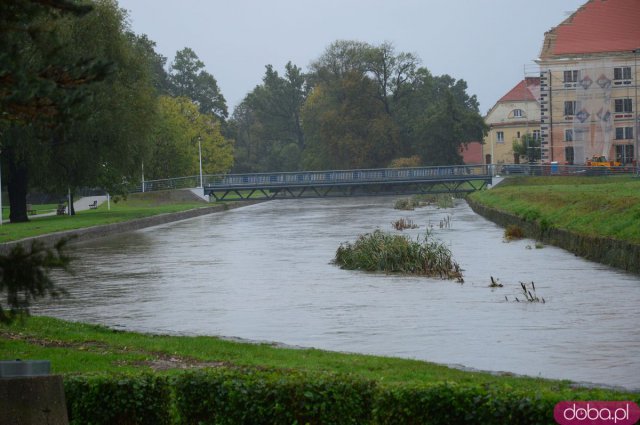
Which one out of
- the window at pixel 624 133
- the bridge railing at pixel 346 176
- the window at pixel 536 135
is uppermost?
the window at pixel 536 135

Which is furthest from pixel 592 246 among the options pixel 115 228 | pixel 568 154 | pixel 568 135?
pixel 568 154

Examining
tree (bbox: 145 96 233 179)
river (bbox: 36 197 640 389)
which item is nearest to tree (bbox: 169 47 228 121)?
tree (bbox: 145 96 233 179)

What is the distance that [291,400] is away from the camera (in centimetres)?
893

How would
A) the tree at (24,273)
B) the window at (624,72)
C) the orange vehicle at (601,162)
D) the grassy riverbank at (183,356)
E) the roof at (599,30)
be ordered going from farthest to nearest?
Result: 1. the roof at (599,30)
2. the window at (624,72)
3. the orange vehicle at (601,162)
4. the grassy riverbank at (183,356)
5. the tree at (24,273)

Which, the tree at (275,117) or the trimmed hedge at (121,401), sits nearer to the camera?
the trimmed hedge at (121,401)

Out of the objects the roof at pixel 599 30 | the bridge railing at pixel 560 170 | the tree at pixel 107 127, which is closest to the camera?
the tree at pixel 107 127

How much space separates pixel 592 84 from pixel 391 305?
7663 cm

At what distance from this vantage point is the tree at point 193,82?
147500mm

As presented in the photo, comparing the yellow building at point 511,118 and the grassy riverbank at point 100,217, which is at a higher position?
the yellow building at point 511,118

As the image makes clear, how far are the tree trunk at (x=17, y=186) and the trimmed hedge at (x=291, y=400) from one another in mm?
48290

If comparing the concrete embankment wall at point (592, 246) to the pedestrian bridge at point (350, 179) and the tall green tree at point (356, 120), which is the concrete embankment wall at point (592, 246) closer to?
the pedestrian bridge at point (350, 179)

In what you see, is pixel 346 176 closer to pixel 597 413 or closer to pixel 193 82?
pixel 193 82

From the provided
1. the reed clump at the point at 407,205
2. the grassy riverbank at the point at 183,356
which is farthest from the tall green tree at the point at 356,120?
the grassy riverbank at the point at 183,356

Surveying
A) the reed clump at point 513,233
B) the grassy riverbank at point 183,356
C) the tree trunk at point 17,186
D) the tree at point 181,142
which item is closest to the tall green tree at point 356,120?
the tree at point 181,142
